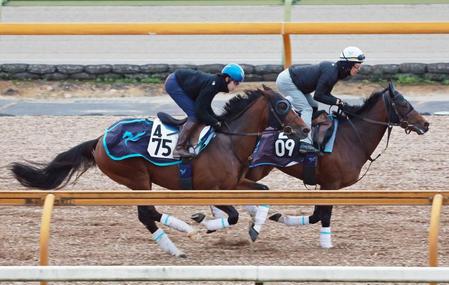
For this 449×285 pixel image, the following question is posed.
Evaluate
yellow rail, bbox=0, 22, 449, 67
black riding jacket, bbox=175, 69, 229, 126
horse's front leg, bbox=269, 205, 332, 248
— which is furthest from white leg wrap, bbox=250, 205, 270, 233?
yellow rail, bbox=0, 22, 449, 67

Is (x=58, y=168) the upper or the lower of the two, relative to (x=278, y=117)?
lower

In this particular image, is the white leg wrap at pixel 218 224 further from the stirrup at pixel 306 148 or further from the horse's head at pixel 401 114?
the horse's head at pixel 401 114

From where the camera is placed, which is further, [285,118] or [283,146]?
[283,146]

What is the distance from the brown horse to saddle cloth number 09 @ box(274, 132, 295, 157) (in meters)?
0.32

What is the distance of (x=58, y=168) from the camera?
1142 centimetres

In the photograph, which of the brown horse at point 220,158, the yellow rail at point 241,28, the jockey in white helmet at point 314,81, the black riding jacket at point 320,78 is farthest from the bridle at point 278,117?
the yellow rail at point 241,28

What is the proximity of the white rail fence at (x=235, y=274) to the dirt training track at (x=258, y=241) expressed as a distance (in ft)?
9.09

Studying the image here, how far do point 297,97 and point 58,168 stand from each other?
2.50 m

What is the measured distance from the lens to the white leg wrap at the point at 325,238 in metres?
11.0

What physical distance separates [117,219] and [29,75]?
792 cm

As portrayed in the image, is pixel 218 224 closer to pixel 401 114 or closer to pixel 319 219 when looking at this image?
pixel 319 219

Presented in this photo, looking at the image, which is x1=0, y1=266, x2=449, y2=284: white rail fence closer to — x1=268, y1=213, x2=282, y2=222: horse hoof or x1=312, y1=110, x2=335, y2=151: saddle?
x1=268, y1=213, x2=282, y2=222: horse hoof

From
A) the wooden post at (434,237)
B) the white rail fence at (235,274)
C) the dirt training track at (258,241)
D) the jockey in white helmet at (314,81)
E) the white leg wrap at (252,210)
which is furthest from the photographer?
the jockey in white helmet at (314,81)

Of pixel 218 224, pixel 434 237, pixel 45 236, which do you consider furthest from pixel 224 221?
pixel 434 237
